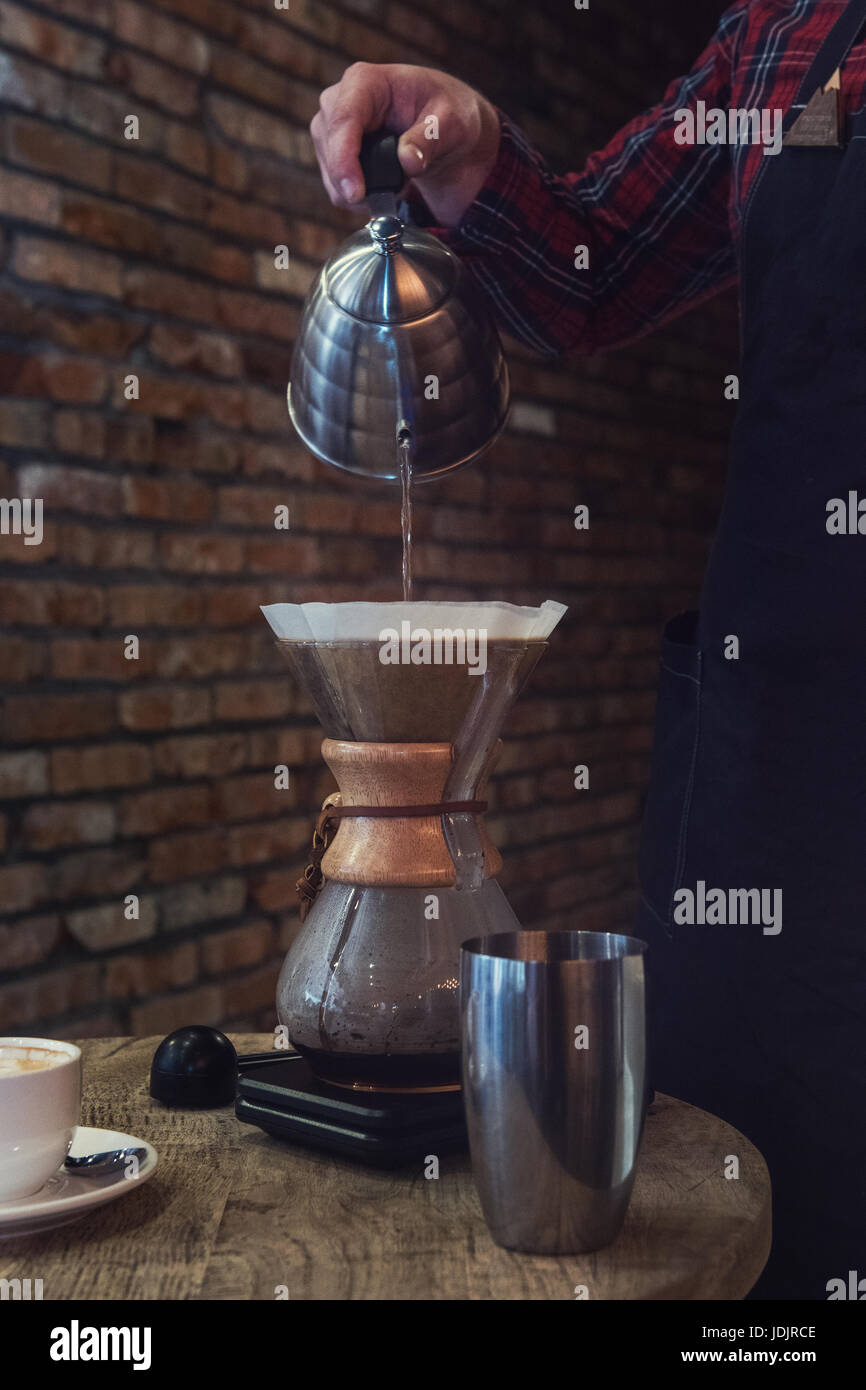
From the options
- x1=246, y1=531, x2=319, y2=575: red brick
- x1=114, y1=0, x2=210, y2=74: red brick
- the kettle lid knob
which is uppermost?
x1=114, y1=0, x2=210, y2=74: red brick

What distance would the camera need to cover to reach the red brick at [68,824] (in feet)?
4.68

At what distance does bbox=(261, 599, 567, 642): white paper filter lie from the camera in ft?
2.26

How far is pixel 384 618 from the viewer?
2.27 ft

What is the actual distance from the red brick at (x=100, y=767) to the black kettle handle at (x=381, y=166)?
29.7 inches

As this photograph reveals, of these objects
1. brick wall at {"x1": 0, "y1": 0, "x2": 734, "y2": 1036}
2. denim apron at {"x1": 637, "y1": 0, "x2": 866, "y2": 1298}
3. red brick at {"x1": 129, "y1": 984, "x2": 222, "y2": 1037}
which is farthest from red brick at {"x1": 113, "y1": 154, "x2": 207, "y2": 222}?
red brick at {"x1": 129, "y1": 984, "x2": 222, "y2": 1037}

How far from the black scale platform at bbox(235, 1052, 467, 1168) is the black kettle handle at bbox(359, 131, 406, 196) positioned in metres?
0.60

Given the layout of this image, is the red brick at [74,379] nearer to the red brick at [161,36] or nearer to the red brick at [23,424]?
the red brick at [23,424]

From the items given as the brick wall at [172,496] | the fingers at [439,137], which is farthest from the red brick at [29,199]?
the fingers at [439,137]

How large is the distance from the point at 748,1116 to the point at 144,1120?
18.1 inches

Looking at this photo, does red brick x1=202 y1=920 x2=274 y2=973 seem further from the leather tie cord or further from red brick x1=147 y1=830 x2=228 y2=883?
the leather tie cord
